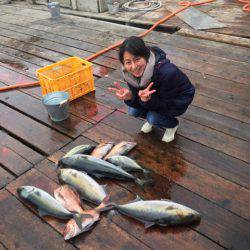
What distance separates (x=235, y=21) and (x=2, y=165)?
5.38 metres

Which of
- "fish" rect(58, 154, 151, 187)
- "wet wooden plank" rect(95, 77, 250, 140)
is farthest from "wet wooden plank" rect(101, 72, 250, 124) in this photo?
"fish" rect(58, 154, 151, 187)

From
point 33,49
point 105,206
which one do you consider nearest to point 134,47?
point 105,206

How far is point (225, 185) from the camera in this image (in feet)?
8.81

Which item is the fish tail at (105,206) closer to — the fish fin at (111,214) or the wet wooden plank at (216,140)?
the fish fin at (111,214)

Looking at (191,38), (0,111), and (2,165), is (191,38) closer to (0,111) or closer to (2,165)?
(0,111)

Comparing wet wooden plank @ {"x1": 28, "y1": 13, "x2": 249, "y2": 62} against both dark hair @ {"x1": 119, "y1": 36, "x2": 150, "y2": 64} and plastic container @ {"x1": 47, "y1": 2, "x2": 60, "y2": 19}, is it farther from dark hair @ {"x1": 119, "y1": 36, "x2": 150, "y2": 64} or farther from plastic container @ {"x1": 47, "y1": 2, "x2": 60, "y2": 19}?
dark hair @ {"x1": 119, "y1": 36, "x2": 150, "y2": 64}

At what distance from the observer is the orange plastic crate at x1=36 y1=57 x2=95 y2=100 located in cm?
385

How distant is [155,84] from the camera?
2900mm

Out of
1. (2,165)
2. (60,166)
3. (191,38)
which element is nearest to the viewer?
(60,166)

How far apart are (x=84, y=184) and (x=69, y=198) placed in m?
0.17

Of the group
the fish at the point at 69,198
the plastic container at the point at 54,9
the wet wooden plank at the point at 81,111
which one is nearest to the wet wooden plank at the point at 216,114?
the wet wooden plank at the point at 81,111

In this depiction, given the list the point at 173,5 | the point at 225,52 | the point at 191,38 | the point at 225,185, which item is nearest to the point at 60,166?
the point at 225,185

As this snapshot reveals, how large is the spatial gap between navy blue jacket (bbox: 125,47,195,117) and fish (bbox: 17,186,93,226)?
1.24 m

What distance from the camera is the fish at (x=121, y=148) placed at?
3051mm
